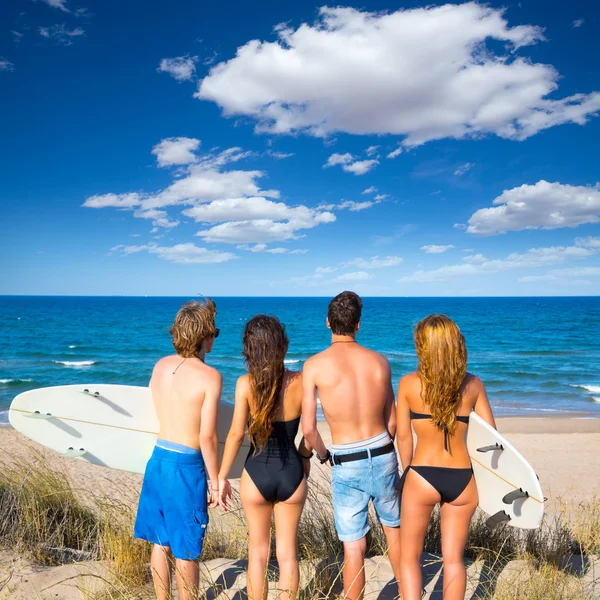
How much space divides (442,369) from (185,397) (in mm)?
1234

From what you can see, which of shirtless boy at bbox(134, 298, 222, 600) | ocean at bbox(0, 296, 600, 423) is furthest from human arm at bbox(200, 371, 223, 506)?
ocean at bbox(0, 296, 600, 423)

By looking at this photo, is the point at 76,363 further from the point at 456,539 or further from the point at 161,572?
the point at 456,539

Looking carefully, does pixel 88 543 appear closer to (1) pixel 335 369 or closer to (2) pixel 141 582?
(2) pixel 141 582

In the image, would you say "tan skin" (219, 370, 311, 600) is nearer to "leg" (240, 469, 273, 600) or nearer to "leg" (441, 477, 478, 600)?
"leg" (240, 469, 273, 600)

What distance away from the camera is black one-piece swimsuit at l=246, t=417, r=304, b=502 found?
2.29 m

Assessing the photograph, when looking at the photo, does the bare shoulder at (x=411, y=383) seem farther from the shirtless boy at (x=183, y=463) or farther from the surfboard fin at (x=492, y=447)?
the shirtless boy at (x=183, y=463)

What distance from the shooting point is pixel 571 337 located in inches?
1318

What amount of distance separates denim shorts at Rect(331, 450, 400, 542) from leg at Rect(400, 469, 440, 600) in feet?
0.45

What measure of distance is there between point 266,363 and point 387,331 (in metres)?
40.1

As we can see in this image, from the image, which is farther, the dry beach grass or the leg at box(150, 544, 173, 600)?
the dry beach grass

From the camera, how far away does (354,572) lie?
2395 millimetres

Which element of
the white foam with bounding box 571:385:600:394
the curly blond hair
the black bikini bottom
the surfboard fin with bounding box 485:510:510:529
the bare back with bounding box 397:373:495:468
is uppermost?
the curly blond hair

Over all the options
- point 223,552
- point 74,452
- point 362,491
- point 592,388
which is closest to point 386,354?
point 592,388

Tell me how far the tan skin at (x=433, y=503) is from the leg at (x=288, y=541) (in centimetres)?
51
